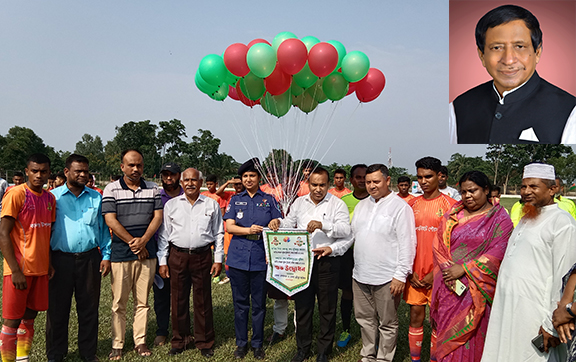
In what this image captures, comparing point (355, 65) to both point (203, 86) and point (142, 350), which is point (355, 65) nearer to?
point (203, 86)

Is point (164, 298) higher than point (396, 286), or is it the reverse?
point (396, 286)

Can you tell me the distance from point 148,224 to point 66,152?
73.1 m

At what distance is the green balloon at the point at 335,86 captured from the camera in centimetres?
560

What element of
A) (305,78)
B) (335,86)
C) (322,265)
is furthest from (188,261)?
(335,86)

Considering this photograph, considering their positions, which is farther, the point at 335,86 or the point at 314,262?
the point at 335,86

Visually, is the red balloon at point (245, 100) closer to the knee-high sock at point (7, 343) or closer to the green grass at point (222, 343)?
the green grass at point (222, 343)

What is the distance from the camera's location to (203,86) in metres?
5.88

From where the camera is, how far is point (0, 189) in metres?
8.57

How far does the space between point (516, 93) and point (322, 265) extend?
729 centimetres

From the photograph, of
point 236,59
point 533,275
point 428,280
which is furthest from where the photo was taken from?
point 236,59

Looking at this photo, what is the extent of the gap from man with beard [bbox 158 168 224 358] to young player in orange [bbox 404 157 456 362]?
2.16m

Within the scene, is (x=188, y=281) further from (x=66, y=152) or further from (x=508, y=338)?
(x=66, y=152)

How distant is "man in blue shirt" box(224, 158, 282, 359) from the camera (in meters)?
4.05

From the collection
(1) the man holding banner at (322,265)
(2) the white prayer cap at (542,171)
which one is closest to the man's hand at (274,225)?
(1) the man holding banner at (322,265)
